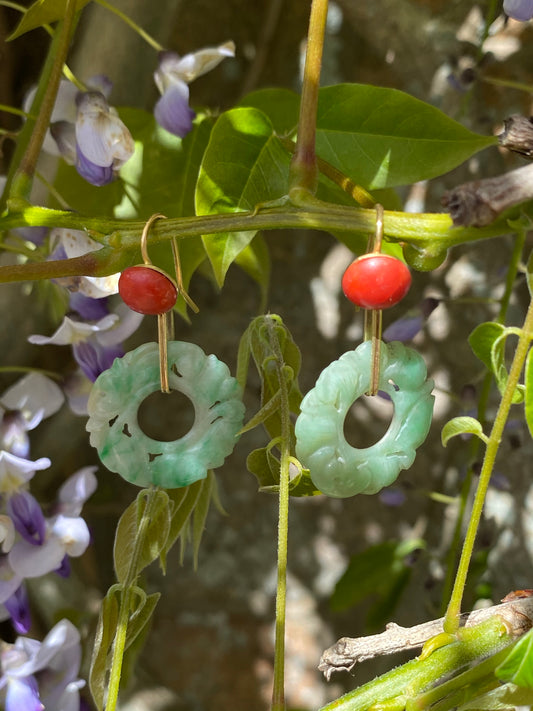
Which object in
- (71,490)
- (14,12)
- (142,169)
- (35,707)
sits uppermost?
(14,12)

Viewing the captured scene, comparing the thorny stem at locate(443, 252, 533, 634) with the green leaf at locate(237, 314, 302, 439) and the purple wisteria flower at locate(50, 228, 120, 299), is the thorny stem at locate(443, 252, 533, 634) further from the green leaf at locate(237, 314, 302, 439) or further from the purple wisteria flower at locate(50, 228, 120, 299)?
the purple wisteria flower at locate(50, 228, 120, 299)

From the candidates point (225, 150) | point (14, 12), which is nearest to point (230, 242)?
point (225, 150)

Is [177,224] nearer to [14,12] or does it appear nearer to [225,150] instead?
[225,150]

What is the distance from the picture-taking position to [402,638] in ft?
1.42

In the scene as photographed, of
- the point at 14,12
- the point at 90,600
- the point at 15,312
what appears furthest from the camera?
the point at 90,600

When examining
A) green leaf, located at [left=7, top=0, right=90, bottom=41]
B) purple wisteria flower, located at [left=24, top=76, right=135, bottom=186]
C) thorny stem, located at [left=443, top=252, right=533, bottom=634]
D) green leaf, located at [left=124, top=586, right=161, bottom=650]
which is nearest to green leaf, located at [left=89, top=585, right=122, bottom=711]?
green leaf, located at [left=124, top=586, right=161, bottom=650]

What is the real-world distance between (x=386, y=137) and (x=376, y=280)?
0.19 meters

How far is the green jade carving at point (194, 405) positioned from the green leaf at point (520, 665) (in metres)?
0.21

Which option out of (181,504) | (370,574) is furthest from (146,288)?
(370,574)

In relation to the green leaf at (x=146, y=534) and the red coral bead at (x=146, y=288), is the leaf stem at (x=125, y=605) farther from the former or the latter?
the red coral bead at (x=146, y=288)

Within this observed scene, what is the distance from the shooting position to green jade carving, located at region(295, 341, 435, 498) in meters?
0.43

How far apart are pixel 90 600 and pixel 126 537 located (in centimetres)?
78

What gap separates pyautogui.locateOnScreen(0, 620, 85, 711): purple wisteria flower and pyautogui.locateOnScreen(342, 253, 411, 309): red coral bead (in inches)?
18.2

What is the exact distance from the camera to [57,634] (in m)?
0.69
